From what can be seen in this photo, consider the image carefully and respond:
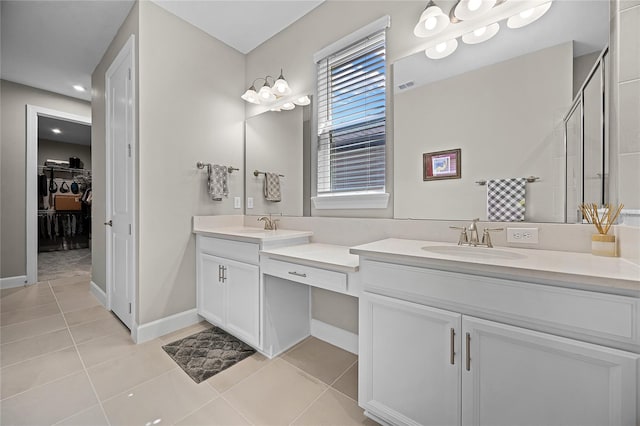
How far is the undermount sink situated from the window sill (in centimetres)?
52

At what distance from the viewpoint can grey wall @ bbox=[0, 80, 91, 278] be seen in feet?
10.9

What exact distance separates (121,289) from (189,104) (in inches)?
71.4

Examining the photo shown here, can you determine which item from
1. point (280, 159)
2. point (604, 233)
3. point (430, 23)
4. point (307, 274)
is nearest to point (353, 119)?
point (430, 23)

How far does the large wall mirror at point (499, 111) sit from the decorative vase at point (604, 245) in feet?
0.59

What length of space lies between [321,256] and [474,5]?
163 cm

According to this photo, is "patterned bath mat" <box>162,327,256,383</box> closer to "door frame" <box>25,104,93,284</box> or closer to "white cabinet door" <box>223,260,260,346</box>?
"white cabinet door" <box>223,260,260,346</box>

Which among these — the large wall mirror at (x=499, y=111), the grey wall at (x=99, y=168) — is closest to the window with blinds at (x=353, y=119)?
the large wall mirror at (x=499, y=111)

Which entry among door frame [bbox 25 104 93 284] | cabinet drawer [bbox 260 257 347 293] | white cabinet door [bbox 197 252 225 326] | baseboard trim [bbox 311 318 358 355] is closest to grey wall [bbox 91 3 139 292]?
door frame [bbox 25 104 93 284]

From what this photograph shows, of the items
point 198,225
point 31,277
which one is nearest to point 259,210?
point 198,225

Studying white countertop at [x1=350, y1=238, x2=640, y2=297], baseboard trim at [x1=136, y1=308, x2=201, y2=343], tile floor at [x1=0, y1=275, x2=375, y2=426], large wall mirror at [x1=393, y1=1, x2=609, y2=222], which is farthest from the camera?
baseboard trim at [x1=136, y1=308, x2=201, y2=343]

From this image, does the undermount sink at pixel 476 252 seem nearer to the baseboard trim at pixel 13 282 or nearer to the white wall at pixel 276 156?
the white wall at pixel 276 156

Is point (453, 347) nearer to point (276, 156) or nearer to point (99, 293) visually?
point (276, 156)

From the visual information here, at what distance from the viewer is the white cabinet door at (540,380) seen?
79 cm

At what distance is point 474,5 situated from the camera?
142 cm
